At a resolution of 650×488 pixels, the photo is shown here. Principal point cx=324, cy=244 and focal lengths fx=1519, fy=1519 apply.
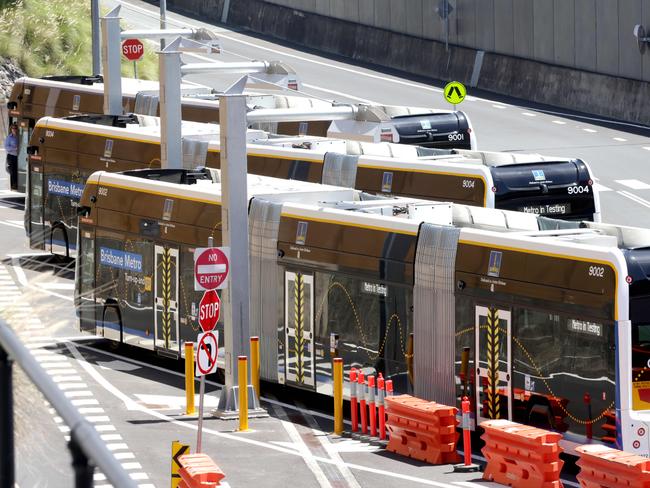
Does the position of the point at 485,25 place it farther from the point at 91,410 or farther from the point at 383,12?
the point at 91,410

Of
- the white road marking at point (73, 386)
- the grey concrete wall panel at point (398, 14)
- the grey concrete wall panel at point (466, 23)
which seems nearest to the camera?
the white road marking at point (73, 386)

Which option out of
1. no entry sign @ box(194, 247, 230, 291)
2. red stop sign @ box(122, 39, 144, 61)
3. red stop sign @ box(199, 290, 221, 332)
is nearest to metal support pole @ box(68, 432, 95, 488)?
red stop sign @ box(199, 290, 221, 332)

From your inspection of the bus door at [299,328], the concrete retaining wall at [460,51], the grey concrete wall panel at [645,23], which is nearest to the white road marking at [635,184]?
the concrete retaining wall at [460,51]

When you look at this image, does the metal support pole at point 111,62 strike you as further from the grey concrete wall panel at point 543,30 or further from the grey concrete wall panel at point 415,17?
the grey concrete wall panel at point 415,17

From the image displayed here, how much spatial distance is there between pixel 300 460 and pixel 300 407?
3573mm

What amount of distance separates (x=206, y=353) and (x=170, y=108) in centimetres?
1059

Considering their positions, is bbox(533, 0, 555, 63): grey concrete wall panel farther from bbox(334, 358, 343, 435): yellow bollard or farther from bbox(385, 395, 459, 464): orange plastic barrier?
bbox(385, 395, 459, 464): orange plastic barrier

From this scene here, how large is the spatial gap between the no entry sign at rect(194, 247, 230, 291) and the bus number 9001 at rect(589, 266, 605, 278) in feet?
16.8

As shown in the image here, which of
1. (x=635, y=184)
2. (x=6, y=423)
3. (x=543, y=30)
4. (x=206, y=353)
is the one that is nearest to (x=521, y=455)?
(x=206, y=353)

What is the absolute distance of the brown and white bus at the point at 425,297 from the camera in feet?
55.6

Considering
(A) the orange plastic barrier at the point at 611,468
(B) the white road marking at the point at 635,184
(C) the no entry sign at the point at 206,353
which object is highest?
(C) the no entry sign at the point at 206,353

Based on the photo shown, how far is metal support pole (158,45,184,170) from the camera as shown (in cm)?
2761

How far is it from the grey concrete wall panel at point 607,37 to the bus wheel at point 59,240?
1008 inches

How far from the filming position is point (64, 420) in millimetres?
3693
